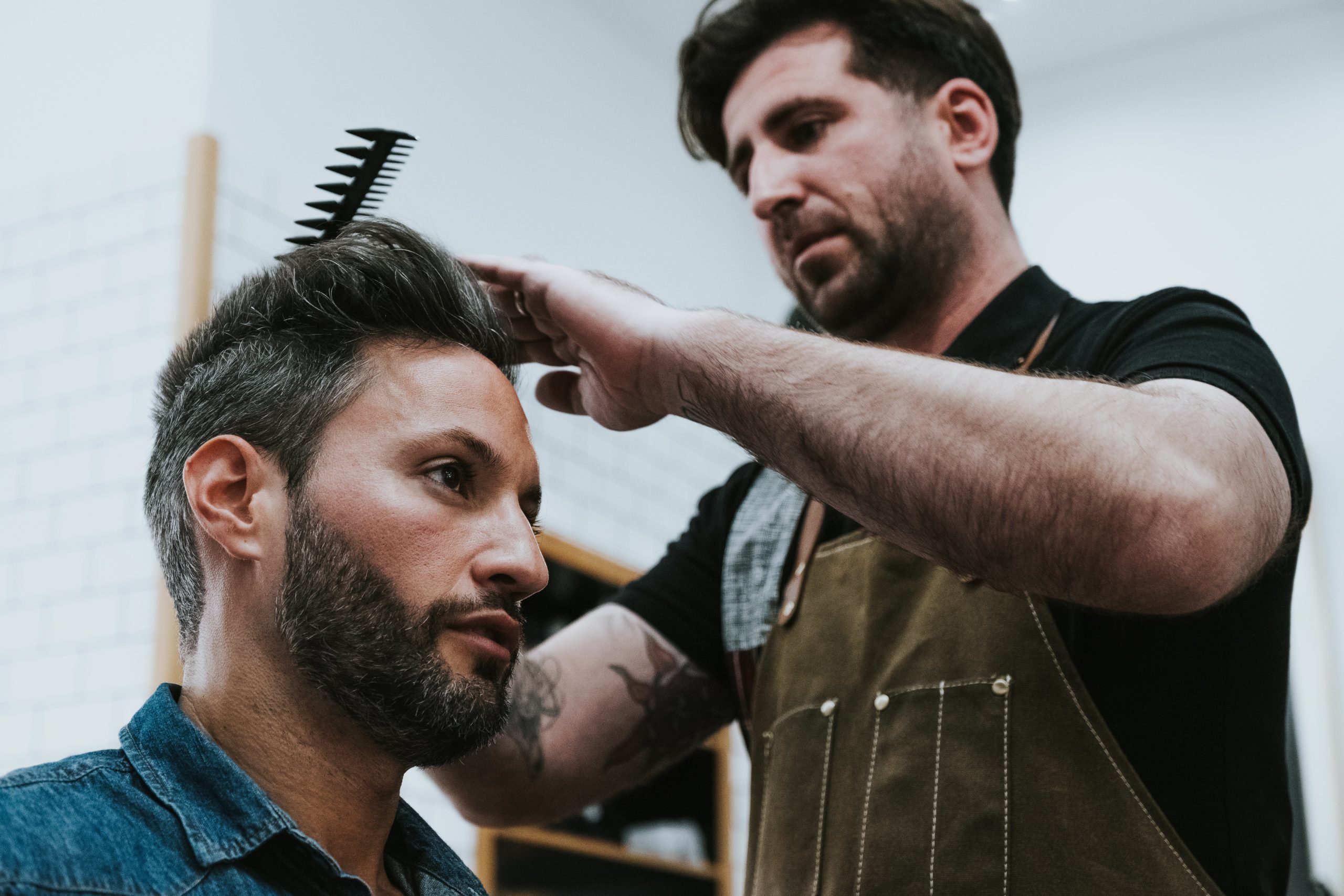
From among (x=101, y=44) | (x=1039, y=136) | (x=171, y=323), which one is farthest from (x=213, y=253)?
(x=1039, y=136)

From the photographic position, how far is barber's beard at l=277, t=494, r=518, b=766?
1.38 meters

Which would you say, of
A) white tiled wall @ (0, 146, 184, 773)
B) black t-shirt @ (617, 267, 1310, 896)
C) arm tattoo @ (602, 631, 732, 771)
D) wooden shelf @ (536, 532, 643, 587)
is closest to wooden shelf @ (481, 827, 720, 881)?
wooden shelf @ (536, 532, 643, 587)

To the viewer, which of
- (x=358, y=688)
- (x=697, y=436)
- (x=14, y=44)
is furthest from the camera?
(x=697, y=436)

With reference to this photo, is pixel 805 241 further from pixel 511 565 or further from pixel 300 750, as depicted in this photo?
pixel 300 750

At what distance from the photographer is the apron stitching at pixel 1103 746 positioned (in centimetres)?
149

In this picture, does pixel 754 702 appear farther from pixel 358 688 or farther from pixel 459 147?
pixel 459 147

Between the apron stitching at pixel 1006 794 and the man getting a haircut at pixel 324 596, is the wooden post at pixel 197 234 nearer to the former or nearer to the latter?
the man getting a haircut at pixel 324 596

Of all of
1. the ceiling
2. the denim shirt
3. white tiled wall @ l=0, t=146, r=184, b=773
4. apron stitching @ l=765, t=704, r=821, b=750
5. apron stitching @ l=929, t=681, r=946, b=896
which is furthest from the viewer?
the ceiling

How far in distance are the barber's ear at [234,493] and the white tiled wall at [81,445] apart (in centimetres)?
172

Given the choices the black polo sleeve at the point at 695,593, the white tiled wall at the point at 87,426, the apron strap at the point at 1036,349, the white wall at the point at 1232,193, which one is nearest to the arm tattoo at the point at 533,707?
the black polo sleeve at the point at 695,593

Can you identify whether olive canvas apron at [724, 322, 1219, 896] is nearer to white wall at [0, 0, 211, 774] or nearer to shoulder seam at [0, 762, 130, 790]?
shoulder seam at [0, 762, 130, 790]

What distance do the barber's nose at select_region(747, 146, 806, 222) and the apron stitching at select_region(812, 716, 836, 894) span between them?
2.45 feet

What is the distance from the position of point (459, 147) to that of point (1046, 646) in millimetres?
2957

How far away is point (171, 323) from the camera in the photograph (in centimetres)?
317
